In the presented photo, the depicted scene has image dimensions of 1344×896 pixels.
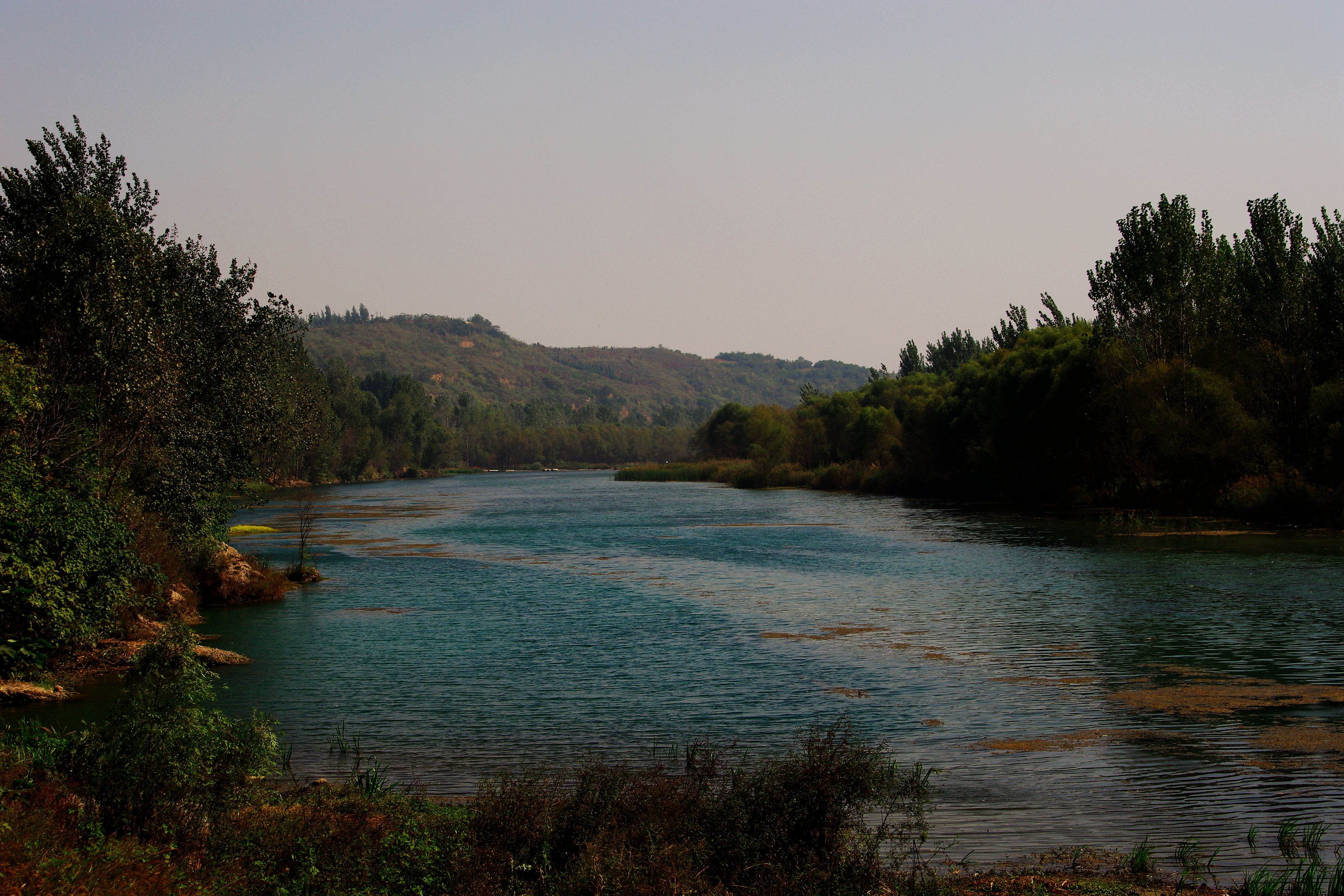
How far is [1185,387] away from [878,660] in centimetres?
4233

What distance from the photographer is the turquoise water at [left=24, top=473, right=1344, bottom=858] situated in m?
13.7

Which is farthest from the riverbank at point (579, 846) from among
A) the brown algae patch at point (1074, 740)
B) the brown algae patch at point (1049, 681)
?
the brown algae patch at point (1049, 681)

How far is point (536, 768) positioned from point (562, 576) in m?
27.3

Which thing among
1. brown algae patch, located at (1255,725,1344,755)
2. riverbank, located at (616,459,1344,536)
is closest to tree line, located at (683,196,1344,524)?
riverbank, located at (616,459,1344,536)

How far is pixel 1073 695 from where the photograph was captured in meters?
19.3

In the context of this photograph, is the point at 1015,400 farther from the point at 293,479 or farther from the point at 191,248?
the point at 293,479

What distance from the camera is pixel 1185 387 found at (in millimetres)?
55719

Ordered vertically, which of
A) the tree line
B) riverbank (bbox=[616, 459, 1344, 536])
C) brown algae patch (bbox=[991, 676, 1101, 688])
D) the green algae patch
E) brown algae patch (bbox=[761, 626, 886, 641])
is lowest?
the green algae patch

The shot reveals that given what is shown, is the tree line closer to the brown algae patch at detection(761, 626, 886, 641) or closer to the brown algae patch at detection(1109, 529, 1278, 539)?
the brown algae patch at detection(1109, 529, 1278, 539)

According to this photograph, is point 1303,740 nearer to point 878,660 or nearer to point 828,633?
point 878,660

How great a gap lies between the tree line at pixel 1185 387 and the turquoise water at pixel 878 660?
31.9 ft

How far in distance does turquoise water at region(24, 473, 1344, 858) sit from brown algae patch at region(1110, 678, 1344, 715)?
1.19 feet

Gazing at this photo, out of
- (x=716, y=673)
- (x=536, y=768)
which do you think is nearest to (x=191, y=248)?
(x=716, y=673)

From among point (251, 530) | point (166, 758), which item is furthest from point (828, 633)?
point (251, 530)
